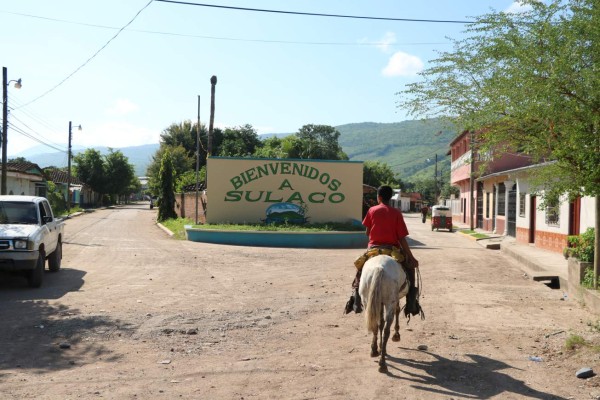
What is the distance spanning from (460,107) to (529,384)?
6.86 m

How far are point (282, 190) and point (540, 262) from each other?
14925 mm

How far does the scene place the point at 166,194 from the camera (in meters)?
42.1

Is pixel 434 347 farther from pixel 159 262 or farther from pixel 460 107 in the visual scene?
pixel 159 262

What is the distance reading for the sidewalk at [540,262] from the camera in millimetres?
14633

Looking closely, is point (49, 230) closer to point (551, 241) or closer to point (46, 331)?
point (46, 331)

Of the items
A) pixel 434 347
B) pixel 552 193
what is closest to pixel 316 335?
pixel 434 347

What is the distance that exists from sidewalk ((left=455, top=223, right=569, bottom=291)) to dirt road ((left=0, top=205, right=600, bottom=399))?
53 cm

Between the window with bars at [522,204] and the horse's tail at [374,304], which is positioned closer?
the horse's tail at [374,304]

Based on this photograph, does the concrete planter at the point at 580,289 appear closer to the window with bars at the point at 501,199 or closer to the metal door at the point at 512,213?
the metal door at the point at 512,213

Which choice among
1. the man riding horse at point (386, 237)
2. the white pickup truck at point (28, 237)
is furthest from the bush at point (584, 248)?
the white pickup truck at point (28, 237)

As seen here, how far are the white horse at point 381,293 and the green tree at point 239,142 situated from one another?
66.6m

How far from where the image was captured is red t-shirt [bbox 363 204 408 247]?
7383 mm

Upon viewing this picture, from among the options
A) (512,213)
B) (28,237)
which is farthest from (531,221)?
(28,237)

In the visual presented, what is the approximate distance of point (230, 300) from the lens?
36.4 feet
